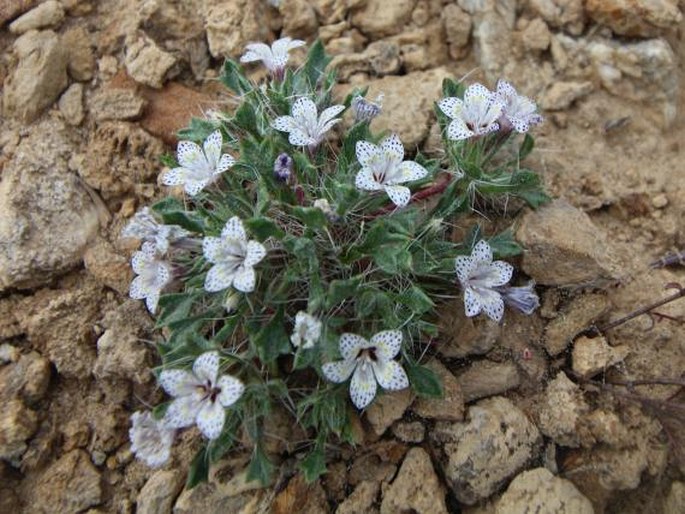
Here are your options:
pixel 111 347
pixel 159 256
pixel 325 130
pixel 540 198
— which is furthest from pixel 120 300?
pixel 540 198

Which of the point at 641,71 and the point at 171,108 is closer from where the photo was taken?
the point at 171,108

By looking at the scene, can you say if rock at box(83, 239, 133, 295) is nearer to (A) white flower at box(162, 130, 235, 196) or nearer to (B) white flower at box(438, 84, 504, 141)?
(A) white flower at box(162, 130, 235, 196)

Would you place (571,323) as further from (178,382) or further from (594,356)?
(178,382)

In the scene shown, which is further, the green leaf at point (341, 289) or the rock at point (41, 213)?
the rock at point (41, 213)

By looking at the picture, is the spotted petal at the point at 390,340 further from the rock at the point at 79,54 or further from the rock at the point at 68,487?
the rock at the point at 79,54

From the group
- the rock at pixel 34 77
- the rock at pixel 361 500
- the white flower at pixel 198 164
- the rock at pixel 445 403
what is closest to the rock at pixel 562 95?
the rock at pixel 445 403

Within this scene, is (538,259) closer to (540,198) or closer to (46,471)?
(540,198)

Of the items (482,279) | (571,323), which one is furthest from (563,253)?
(482,279)
